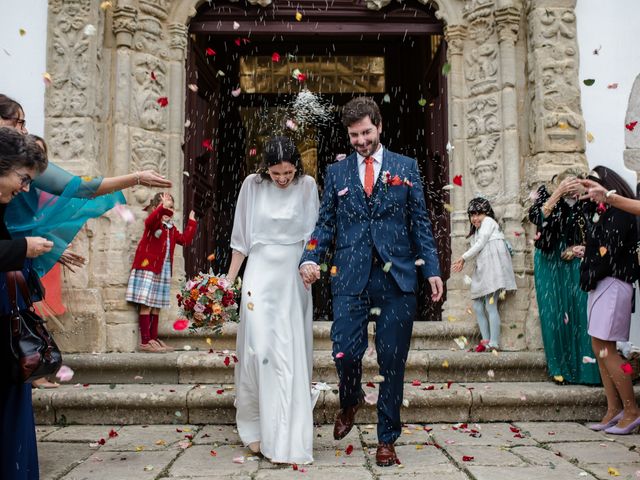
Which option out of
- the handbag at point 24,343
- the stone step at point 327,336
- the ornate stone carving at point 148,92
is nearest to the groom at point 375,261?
the handbag at point 24,343

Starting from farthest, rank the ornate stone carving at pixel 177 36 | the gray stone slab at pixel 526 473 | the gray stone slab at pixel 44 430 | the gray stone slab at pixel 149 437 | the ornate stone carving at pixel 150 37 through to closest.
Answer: the ornate stone carving at pixel 177 36 → the ornate stone carving at pixel 150 37 → the gray stone slab at pixel 44 430 → the gray stone slab at pixel 149 437 → the gray stone slab at pixel 526 473

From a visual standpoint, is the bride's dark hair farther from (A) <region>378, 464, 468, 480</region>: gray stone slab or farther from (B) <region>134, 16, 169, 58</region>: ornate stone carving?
(B) <region>134, 16, 169, 58</region>: ornate stone carving

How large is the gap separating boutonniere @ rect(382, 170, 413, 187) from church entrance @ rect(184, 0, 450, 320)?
3674 millimetres

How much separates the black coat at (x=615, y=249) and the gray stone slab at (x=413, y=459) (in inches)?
73.7

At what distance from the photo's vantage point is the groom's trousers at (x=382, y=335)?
3.82 m

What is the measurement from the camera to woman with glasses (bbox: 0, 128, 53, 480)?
2869 mm

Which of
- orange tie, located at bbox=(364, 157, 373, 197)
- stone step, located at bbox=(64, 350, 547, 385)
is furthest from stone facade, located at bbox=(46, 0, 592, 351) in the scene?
orange tie, located at bbox=(364, 157, 373, 197)

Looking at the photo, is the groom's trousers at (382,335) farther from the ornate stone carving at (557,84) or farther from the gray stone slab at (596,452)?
the ornate stone carving at (557,84)

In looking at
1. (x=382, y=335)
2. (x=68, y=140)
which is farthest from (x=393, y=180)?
(x=68, y=140)

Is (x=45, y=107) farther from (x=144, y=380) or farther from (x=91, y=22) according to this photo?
(x=144, y=380)

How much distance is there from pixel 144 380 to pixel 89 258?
5.16ft

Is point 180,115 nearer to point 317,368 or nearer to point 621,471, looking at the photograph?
point 317,368

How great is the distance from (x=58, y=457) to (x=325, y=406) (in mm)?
1905

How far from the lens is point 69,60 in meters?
6.65
